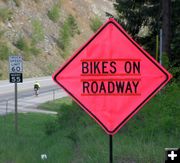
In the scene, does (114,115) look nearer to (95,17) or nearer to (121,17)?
(121,17)

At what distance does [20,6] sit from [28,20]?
2.21 metres

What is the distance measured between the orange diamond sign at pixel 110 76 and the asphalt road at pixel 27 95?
24897 millimetres

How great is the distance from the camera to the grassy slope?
1152cm

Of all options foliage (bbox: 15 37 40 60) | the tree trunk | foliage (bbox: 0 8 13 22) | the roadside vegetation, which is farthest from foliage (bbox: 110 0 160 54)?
the roadside vegetation

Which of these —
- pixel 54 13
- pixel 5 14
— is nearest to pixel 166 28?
pixel 5 14

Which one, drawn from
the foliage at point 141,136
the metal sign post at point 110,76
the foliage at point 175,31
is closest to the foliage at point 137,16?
the foliage at point 175,31

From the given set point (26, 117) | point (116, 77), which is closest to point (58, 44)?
point (26, 117)

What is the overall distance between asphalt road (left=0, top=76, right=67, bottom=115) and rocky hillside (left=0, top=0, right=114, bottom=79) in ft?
12.8

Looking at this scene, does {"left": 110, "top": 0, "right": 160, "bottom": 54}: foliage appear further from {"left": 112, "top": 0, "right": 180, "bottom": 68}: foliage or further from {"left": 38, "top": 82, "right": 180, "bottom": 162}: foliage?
{"left": 38, "top": 82, "right": 180, "bottom": 162}: foliage

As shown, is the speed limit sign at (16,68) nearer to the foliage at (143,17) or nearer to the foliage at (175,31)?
the foliage at (143,17)

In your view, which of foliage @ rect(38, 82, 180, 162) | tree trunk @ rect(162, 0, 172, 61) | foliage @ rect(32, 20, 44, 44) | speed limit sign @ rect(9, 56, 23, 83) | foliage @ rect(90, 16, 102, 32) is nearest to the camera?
foliage @ rect(38, 82, 180, 162)

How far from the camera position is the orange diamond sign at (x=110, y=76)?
26.1 feet

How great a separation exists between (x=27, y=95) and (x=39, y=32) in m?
22.2

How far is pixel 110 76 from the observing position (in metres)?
8.05
